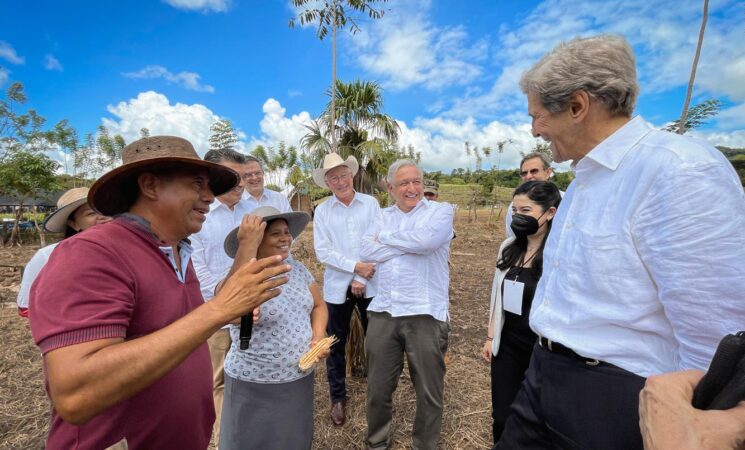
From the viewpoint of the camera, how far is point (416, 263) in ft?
8.64

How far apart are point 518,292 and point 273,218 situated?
1688 millimetres

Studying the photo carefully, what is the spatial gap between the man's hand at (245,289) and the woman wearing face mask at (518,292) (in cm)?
175

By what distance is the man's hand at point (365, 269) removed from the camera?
122 inches

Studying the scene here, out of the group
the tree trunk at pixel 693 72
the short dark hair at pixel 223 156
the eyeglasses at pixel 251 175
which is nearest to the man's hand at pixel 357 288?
the eyeglasses at pixel 251 175

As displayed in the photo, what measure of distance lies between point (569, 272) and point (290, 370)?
1626 millimetres

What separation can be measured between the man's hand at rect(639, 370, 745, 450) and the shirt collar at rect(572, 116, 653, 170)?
0.68 meters

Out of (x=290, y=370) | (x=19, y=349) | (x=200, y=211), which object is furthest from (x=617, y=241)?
(x=19, y=349)

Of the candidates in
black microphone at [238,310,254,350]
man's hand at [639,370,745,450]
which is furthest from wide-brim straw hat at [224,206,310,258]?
man's hand at [639,370,745,450]

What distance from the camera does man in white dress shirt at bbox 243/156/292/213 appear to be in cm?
347

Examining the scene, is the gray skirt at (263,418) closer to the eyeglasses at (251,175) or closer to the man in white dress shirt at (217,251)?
the man in white dress shirt at (217,251)

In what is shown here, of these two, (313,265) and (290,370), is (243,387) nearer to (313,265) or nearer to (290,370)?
(290,370)

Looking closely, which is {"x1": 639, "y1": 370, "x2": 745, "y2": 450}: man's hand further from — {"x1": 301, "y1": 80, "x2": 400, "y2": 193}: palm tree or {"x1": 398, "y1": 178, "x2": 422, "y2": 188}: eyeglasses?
{"x1": 301, "y1": 80, "x2": 400, "y2": 193}: palm tree

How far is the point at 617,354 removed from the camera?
115cm

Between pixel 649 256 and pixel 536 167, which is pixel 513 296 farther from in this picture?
pixel 536 167
